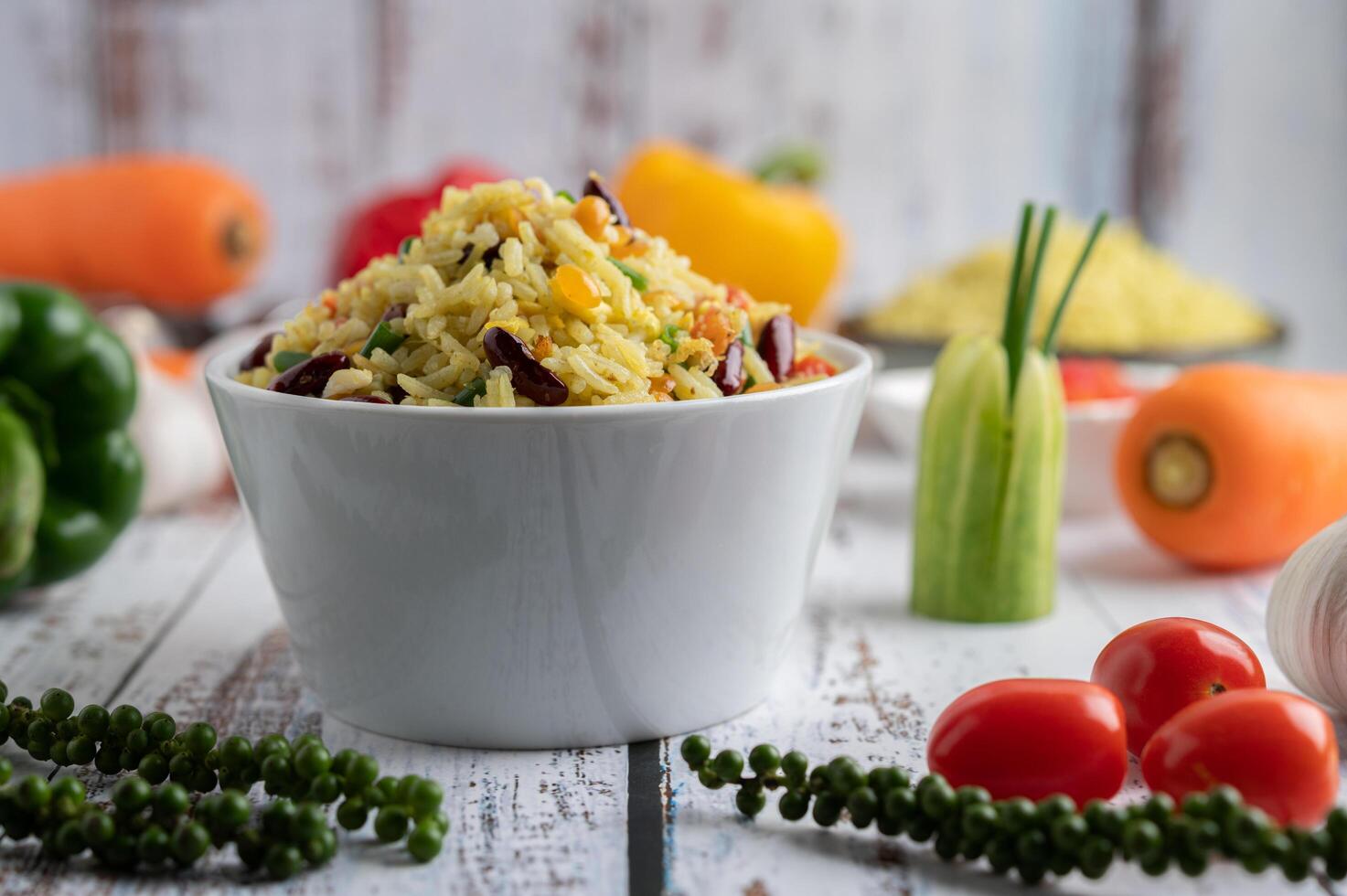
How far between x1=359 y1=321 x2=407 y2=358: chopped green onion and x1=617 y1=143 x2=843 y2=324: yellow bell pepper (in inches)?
88.9

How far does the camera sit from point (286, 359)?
5.00ft

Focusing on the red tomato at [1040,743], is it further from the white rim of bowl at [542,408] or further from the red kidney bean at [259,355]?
the red kidney bean at [259,355]

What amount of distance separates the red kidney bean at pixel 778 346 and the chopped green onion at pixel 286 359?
499 mm

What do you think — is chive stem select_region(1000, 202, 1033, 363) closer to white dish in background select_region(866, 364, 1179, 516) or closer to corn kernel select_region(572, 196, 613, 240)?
white dish in background select_region(866, 364, 1179, 516)

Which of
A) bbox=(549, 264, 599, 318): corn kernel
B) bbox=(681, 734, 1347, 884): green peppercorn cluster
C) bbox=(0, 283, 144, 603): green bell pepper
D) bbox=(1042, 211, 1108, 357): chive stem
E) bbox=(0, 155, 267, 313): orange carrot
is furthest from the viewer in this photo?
bbox=(0, 155, 267, 313): orange carrot

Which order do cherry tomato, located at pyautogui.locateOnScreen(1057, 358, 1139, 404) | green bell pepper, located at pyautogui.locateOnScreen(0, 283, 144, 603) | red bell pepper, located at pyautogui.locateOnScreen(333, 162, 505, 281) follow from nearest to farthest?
green bell pepper, located at pyautogui.locateOnScreen(0, 283, 144, 603) < cherry tomato, located at pyautogui.locateOnScreen(1057, 358, 1139, 404) < red bell pepper, located at pyautogui.locateOnScreen(333, 162, 505, 281)

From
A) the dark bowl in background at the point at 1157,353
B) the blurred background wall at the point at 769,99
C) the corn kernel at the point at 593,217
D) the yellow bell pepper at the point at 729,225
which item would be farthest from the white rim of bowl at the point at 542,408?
the blurred background wall at the point at 769,99

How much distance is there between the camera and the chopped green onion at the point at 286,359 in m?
1.52

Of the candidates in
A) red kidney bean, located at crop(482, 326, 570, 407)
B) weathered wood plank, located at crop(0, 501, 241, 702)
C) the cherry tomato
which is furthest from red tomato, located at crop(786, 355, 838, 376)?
the cherry tomato

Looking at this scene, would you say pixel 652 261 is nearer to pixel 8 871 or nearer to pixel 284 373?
pixel 284 373

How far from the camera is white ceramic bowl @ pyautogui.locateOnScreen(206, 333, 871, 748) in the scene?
51.8 inches

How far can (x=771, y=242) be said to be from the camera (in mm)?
3684

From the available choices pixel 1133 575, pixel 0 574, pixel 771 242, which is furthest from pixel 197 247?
pixel 1133 575

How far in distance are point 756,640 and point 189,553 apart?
1179mm
